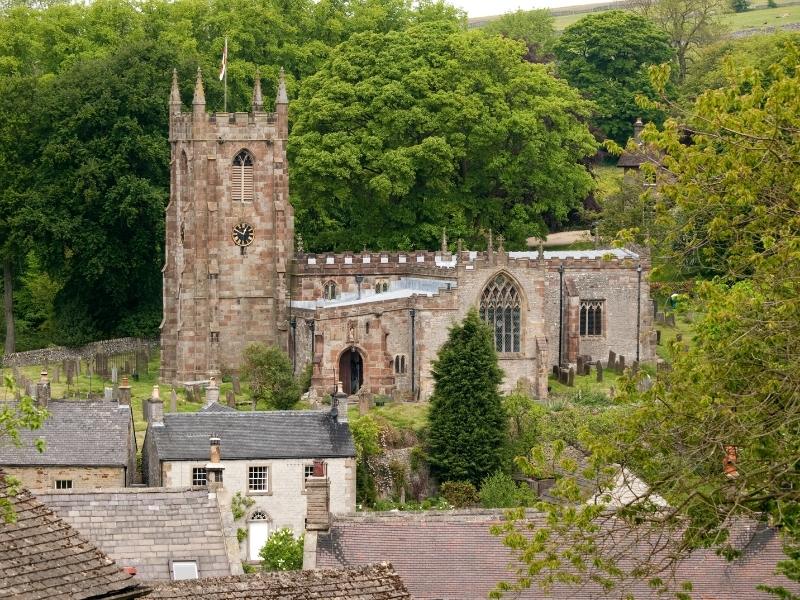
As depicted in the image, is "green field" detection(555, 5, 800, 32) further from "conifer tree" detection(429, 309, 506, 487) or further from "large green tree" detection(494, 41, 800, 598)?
"large green tree" detection(494, 41, 800, 598)

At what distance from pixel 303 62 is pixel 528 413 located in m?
34.7

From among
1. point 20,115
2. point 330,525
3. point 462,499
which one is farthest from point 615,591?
point 20,115

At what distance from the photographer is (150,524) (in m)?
39.6

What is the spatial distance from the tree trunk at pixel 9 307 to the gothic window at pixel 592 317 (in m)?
24.1

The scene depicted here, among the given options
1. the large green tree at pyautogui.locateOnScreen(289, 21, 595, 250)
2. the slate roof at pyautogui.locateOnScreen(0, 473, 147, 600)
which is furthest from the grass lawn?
the slate roof at pyautogui.locateOnScreen(0, 473, 147, 600)

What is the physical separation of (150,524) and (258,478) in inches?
658

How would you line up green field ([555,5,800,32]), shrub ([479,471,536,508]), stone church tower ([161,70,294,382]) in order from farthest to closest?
green field ([555,5,800,32])
stone church tower ([161,70,294,382])
shrub ([479,471,536,508])

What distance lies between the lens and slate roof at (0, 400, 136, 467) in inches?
2147

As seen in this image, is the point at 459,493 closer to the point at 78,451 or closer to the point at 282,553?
the point at 78,451

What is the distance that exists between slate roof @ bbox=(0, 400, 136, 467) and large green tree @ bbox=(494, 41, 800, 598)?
88.0 ft

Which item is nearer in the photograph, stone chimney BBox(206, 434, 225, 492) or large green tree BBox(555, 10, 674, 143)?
stone chimney BBox(206, 434, 225, 492)

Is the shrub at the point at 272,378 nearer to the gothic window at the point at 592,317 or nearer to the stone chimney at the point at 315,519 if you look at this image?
the gothic window at the point at 592,317

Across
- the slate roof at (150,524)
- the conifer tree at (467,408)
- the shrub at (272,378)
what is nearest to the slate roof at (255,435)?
the conifer tree at (467,408)

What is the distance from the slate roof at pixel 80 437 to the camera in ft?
179
